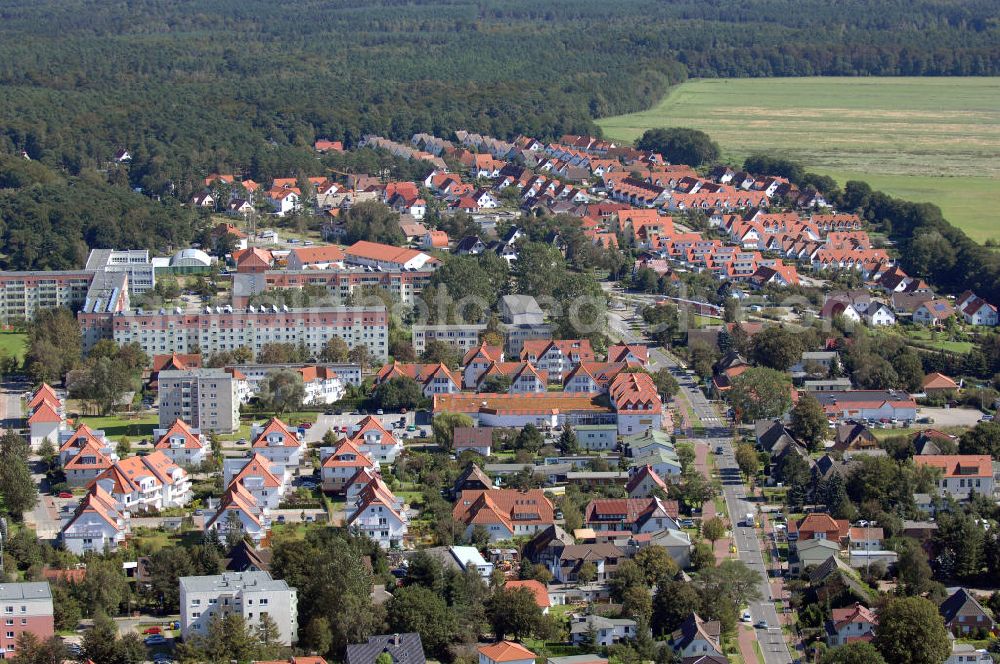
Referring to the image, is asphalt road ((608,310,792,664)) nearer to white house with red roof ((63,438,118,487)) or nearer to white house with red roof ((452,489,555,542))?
white house with red roof ((452,489,555,542))

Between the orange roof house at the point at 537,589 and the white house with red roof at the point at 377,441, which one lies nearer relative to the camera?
the orange roof house at the point at 537,589

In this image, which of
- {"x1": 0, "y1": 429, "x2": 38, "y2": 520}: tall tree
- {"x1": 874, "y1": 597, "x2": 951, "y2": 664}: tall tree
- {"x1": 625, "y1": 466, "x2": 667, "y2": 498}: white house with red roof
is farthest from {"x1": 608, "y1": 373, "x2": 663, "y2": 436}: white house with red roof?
{"x1": 874, "y1": 597, "x2": 951, "y2": 664}: tall tree

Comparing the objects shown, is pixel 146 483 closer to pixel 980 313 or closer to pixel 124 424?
pixel 124 424

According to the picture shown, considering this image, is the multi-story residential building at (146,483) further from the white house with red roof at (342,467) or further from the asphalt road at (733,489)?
the asphalt road at (733,489)

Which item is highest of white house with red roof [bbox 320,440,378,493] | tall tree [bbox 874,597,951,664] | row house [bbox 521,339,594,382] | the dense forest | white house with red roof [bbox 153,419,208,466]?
tall tree [bbox 874,597,951,664]

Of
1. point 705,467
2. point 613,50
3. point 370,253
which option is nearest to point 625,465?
point 705,467

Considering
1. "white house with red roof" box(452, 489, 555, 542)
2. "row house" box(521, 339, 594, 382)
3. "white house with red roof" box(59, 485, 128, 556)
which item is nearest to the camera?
"white house with red roof" box(59, 485, 128, 556)

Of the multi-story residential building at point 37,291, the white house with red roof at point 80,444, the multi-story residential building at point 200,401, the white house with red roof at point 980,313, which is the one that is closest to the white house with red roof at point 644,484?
the multi-story residential building at point 200,401

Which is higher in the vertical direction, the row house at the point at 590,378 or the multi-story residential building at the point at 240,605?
the multi-story residential building at the point at 240,605
